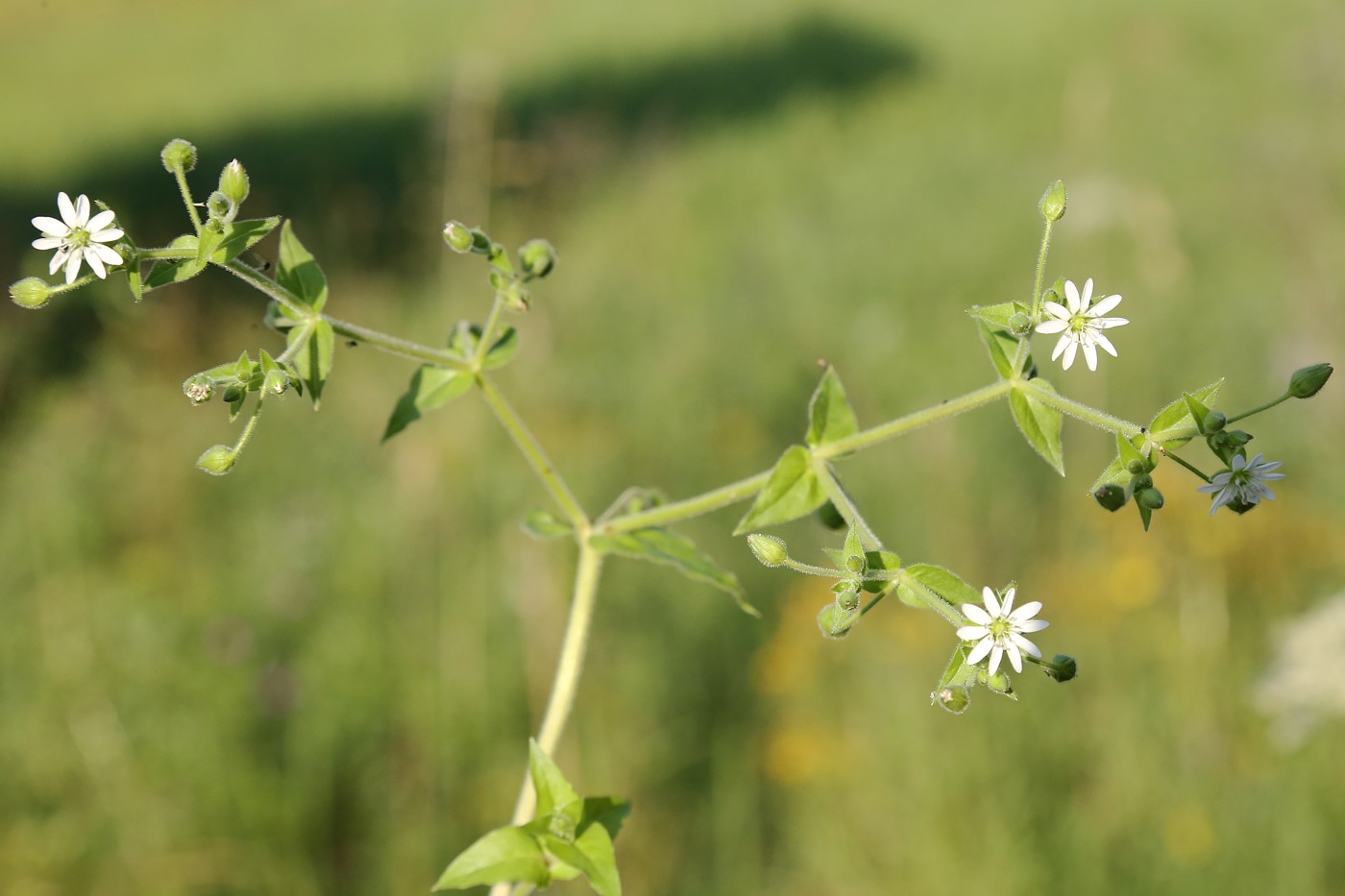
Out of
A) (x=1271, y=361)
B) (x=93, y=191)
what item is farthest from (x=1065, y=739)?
(x=93, y=191)

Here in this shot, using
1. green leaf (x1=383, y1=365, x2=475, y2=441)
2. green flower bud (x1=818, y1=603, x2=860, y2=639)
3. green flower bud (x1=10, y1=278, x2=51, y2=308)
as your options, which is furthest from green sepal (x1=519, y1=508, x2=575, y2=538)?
green flower bud (x1=10, y1=278, x2=51, y2=308)

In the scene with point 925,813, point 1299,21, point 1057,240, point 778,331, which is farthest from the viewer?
point 1299,21

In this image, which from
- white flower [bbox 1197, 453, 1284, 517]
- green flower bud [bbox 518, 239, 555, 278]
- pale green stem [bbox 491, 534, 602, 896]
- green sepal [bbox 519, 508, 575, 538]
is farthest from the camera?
green sepal [bbox 519, 508, 575, 538]

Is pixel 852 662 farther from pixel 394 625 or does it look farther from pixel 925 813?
pixel 394 625

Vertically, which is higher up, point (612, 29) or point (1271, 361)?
point (612, 29)

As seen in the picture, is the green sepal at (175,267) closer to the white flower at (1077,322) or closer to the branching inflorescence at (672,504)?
the branching inflorescence at (672,504)

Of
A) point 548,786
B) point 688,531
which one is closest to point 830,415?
point 548,786

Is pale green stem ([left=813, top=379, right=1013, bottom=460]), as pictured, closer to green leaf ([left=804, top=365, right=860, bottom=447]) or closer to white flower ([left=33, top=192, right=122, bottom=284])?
green leaf ([left=804, top=365, right=860, bottom=447])
